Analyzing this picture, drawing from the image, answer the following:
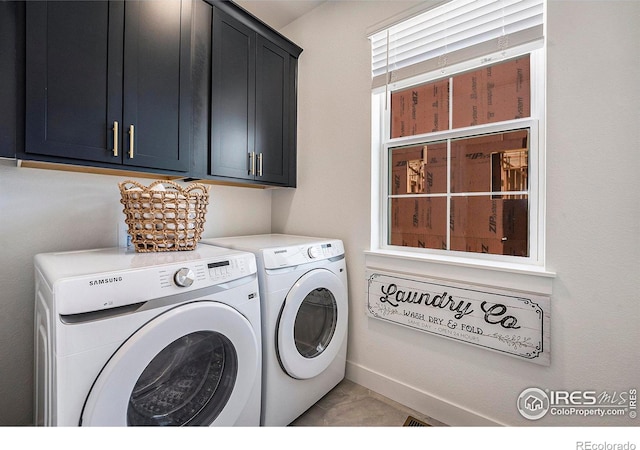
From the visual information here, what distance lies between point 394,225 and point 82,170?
178cm

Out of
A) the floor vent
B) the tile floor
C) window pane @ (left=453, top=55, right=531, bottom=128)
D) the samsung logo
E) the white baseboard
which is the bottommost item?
the floor vent

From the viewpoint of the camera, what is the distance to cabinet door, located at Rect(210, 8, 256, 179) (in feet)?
5.58

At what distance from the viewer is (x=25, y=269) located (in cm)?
137

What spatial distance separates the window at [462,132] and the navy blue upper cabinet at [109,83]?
1.18m

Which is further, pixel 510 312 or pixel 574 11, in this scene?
pixel 510 312

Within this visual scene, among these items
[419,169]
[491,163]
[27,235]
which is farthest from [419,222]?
[27,235]

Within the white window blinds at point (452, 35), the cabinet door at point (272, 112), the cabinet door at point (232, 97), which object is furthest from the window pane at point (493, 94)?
the cabinet door at point (232, 97)

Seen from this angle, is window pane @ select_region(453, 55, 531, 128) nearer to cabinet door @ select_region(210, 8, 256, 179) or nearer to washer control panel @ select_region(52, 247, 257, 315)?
cabinet door @ select_region(210, 8, 256, 179)

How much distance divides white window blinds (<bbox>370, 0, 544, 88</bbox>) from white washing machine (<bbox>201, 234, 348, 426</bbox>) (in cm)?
119

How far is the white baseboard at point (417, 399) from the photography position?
153 cm

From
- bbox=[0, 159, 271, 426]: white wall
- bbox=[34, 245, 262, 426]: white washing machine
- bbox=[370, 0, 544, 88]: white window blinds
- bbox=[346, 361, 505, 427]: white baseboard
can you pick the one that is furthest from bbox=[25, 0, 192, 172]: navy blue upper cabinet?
bbox=[346, 361, 505, 427]: white baseboard
